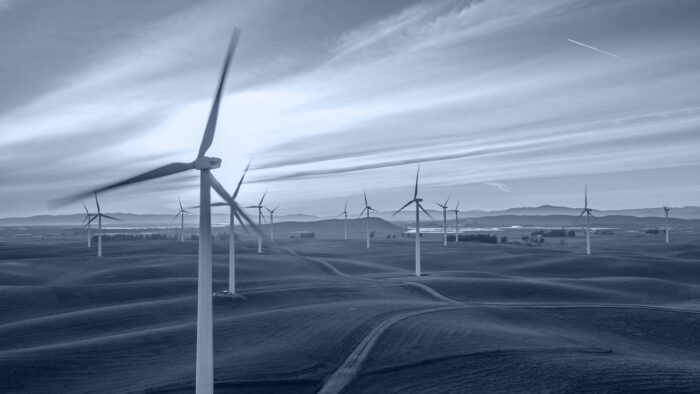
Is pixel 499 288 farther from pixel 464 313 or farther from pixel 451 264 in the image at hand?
pixel 451 264

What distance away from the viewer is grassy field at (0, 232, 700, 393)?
96.7ft

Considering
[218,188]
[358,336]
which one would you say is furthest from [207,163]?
[358,336]

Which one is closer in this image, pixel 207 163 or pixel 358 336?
pixel 207 163

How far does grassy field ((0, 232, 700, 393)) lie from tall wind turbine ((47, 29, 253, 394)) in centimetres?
634

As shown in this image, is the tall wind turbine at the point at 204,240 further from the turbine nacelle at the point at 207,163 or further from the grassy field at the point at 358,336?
the grassy field at the point at 358,336

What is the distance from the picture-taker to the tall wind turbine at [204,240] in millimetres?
22969

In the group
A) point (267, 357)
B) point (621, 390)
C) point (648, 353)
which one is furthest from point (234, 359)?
point (648, 353)

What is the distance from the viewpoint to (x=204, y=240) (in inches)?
928

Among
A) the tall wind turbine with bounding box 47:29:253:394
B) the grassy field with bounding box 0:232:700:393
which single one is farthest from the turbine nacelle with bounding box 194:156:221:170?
the grassy field with bounding box 0:232:700:393

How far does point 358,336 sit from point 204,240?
17.1m

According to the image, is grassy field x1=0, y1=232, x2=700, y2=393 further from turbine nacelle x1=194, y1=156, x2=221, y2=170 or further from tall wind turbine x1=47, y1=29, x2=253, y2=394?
turbine nacelle x1=194, y1=156, x2=221, y2=170

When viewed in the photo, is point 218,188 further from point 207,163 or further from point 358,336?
point 358,336

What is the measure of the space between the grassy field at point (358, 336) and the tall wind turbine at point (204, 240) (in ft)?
20.8

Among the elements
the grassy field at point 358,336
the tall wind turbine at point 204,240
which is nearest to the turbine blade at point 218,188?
the tall wind turbine at point 204,240
